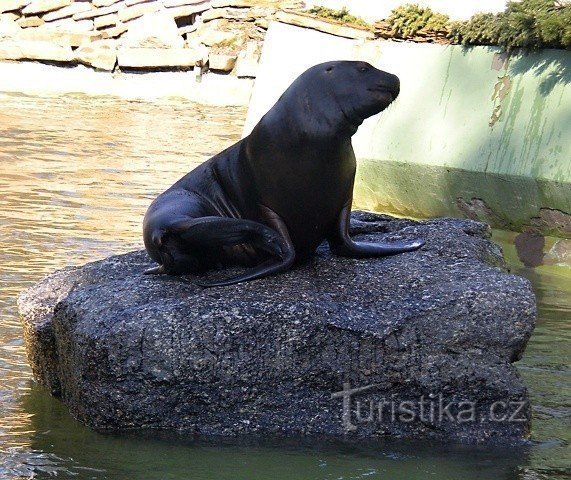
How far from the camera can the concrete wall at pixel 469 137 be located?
763 centimetres

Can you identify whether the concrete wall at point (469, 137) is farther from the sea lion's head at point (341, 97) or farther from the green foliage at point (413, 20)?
the sea lion's head at point (341, 97)

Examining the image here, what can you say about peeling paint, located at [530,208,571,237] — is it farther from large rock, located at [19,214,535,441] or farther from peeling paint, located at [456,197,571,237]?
large rock, located at [19,214,535,441]

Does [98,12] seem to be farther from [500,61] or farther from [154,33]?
[500,61]

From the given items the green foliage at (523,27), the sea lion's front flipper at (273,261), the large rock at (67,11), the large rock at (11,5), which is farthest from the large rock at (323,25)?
the large rock at (11,5)

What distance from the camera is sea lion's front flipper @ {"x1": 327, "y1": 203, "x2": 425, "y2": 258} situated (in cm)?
494

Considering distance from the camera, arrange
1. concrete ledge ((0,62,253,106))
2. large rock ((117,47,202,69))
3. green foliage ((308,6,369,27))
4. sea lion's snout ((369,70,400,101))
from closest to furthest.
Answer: sea lion's snout ((369,70,400,101))
green foliage ((308,6,369,27))
concrete ledge ((0,62,253,106))
large rock ((117,47,202,69))

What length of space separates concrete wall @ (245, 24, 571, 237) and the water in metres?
0.40

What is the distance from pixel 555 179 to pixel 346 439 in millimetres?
3816

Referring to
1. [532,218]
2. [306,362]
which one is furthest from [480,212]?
[306,362]

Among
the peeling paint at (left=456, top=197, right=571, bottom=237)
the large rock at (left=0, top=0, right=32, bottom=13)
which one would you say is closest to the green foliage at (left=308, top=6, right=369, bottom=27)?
the peeling paint at (left=456, top=197, right=571, bottom=237)

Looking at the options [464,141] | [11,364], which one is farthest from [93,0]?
[11,364]

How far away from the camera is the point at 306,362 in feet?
13.9

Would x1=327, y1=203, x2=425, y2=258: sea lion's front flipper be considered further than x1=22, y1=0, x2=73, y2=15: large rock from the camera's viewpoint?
No

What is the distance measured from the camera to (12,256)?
716 centimetres
